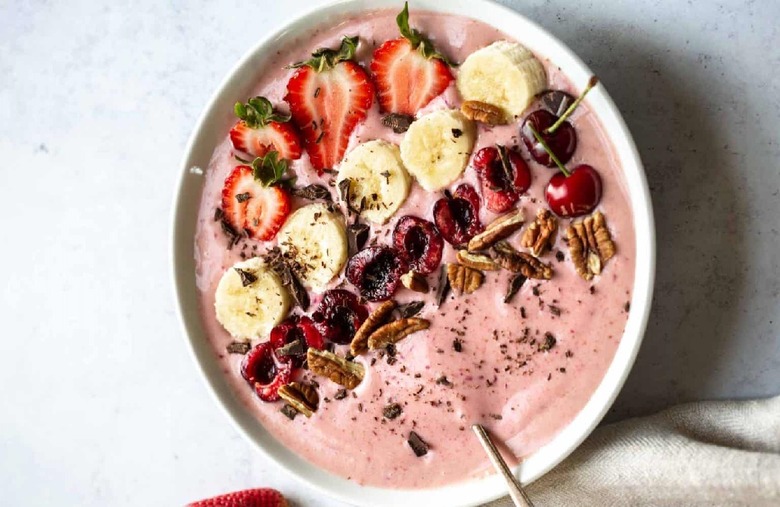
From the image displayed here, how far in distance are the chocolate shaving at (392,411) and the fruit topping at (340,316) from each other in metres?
0.22

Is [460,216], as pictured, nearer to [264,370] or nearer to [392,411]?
[392,411]

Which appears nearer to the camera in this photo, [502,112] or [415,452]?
[502,112]

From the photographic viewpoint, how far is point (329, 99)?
93.8 inches

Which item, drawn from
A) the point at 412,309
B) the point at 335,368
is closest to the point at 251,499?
the point at 335,368

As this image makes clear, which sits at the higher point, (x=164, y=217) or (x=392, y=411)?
(x=164, y=217)

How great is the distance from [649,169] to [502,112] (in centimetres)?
50

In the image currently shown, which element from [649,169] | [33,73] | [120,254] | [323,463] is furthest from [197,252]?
[649,169]

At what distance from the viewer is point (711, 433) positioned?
2494mm

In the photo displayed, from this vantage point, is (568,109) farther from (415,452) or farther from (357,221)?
(415,452)

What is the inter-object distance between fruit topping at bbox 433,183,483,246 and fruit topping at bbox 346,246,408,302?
0.16 m

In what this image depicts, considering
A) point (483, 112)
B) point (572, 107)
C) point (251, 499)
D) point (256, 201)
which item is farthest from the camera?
point (251, 499)

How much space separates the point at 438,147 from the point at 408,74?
0.21 meters

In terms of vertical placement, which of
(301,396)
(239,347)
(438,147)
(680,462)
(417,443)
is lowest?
(680,462)

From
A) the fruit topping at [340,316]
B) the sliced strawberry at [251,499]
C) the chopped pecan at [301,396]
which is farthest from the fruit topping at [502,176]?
the sliced strawberry at [251,499]
